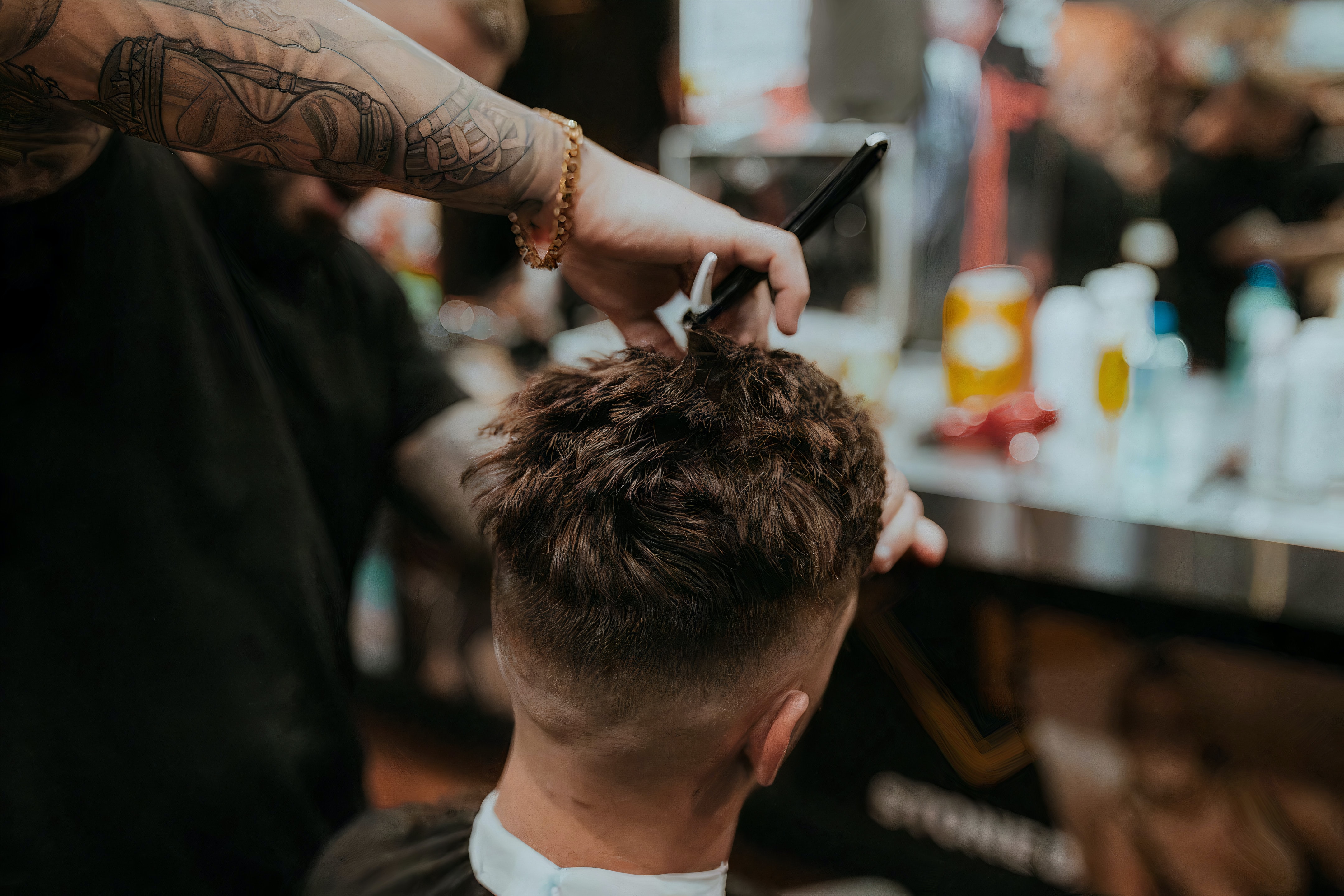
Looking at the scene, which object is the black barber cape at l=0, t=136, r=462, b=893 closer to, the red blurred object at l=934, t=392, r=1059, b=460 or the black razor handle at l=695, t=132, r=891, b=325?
the black razor handle at l=695, t=132, r=891, b=325

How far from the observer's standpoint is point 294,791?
125cm

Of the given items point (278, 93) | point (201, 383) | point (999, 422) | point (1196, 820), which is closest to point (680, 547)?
point (278, 93)

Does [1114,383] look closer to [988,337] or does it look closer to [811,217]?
[988,337]

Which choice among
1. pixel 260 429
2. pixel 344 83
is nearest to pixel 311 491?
pixel 260 429

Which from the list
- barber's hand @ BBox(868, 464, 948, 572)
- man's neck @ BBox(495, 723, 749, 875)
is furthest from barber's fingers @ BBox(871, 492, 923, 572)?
man's neck @ BBox(495, 723, 749, 875)

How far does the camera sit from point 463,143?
30.0 inches

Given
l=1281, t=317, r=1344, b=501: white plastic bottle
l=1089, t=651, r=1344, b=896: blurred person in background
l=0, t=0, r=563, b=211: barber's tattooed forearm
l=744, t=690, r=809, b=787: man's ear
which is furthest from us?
l=1089, t=651, r=1344, b=896: blurred person in background

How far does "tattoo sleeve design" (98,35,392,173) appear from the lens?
65 centimetres

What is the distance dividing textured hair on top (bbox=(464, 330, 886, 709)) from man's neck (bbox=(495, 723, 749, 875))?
0.38ft

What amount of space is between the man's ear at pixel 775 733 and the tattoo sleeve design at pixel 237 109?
0.64 metres

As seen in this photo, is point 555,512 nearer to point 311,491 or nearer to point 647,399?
point 647,399

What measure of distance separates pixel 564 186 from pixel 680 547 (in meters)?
0.36

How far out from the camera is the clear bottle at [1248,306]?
1.89 m

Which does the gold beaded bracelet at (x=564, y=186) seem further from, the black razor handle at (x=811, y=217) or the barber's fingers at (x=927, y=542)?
the barber's fingers at (x=927, y=542)
